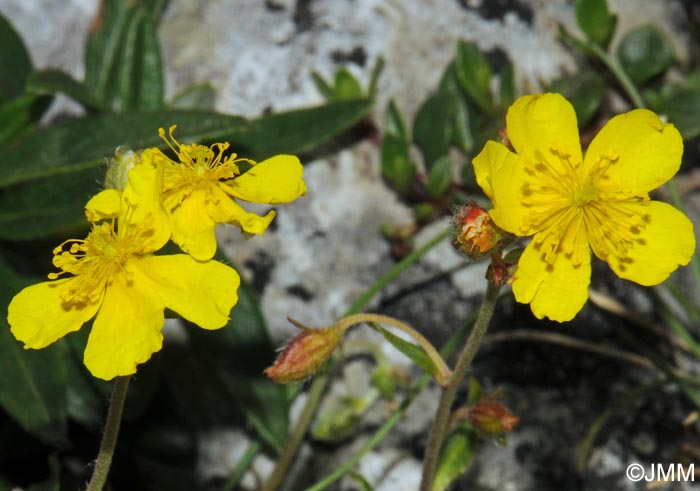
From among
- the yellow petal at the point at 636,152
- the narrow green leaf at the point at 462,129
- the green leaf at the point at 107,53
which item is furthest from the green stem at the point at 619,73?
the green leaf at the point at 107,53

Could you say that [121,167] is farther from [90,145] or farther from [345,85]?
[345,85]

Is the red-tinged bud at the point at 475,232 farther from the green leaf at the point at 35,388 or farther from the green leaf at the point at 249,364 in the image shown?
the green leaf at the point at 35,388

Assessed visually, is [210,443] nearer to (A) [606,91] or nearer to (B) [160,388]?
(B) [160,388]

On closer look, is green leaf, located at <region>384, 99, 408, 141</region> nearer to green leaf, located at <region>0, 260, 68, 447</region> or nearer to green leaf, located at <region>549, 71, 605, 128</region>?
green leaf, located at <region>549, 71, 605, 128</region>

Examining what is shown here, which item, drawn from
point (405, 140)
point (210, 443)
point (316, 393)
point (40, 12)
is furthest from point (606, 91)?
point (40, 12)

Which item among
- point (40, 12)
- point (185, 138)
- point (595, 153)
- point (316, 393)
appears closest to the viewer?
point (595, 153)

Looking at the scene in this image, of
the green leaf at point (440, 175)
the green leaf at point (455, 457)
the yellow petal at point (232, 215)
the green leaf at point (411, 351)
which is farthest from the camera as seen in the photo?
the green leaf at point (440, 175)
